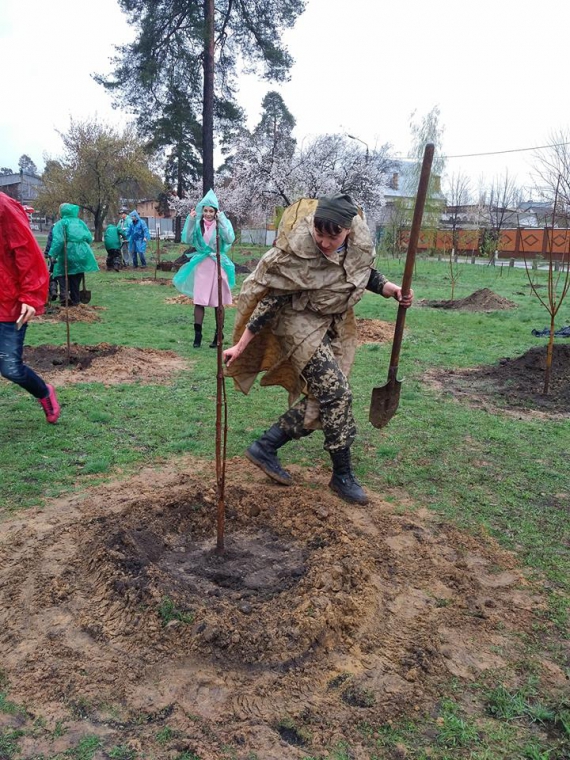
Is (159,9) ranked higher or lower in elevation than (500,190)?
higher

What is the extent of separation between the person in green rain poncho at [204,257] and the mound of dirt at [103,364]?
34.0 inches

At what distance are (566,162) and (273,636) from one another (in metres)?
20.3

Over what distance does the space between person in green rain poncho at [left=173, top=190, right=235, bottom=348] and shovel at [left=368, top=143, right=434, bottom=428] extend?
12.5 feet

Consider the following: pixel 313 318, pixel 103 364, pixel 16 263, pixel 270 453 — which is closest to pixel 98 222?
pixel 103 364

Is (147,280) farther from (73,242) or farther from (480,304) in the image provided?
(480,304)

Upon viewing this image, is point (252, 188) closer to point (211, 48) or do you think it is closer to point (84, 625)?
point (211, 48)

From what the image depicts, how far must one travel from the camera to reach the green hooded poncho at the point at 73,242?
10.8 m

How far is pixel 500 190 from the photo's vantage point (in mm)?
40188

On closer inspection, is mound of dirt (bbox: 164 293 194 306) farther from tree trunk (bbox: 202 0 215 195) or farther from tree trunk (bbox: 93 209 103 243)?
tree trunk (bbox: 93 209 103 243)

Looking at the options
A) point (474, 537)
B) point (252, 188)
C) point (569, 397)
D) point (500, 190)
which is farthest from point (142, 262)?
point (500, 190)

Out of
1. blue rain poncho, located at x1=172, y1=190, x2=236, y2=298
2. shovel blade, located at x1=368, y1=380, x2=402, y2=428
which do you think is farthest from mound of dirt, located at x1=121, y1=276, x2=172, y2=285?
shovel blade, located at x1=368, y1=380, x2=402, y2=428

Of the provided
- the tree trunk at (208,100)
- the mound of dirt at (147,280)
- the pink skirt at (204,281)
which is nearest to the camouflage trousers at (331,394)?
the pink skirt at (204,281)

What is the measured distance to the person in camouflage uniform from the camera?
3.49 metres

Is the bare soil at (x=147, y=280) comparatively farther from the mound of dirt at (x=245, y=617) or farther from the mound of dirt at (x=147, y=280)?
the mound of dirt at (x=245, y=617)
